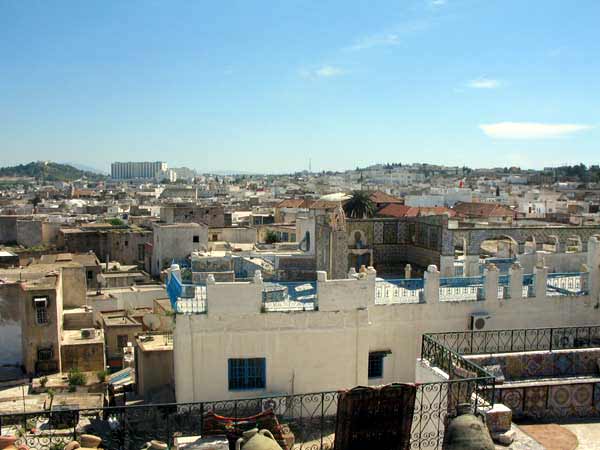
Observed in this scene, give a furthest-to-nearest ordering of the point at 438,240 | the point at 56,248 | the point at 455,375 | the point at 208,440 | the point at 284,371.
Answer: the point at 56,248 < the point at 438,240 < the point at 284,371 < the point at 455,375 < the point at 208,440

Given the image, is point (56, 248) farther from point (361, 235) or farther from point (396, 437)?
point (396, 437)

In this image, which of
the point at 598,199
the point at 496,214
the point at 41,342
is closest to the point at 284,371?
the point at 41,342

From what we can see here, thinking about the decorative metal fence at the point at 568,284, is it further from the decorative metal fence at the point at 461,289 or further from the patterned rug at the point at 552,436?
the patterned rug at the point at 552,436

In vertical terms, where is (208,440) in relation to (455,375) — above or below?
below

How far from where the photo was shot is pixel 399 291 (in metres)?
13.5

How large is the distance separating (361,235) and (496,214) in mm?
32847

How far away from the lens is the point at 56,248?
3928 centimetres

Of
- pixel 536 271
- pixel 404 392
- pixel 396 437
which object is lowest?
pixel 396 437

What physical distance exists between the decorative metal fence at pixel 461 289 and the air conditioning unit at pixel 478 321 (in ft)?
1.28

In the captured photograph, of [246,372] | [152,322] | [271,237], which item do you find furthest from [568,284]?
[271,237]

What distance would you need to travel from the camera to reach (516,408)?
31.0 feet

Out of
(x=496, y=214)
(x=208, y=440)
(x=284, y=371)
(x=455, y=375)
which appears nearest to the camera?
(x=208, y=440)

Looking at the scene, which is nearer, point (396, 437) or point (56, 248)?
point (396, 437)

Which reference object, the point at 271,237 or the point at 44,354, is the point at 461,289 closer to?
the point at 44,354
